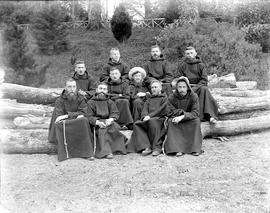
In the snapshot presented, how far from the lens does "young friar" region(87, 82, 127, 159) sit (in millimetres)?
6884

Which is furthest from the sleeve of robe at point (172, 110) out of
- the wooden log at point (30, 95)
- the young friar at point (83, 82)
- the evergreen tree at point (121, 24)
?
the evergreen tree at point (121, 24)

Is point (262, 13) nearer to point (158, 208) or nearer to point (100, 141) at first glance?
point (100, 141)

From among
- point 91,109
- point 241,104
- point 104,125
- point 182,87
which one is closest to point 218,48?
point 241,104

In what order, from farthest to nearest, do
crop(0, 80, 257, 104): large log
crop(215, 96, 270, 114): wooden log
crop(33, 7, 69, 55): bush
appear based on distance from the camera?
crop(33, 7, 69, 55): bush → crop(0, 80, 257, 104): large log → crop(215, 96, 270, 114): wooden log

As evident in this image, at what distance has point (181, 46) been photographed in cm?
1496

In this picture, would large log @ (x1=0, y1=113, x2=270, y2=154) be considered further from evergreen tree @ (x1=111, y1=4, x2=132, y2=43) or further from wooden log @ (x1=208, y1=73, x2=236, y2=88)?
evergreen tree @ (x1=111, y1=4, x2=132, y2=43)

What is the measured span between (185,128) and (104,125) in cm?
150

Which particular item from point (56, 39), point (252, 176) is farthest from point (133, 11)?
point (252, 176)

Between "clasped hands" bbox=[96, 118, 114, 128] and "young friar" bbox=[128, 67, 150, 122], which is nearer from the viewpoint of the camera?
"clasped hands" bbox=[96, 118, 114, 128]

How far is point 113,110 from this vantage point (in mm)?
7355

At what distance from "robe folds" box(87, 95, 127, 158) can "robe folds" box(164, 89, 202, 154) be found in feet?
2.92

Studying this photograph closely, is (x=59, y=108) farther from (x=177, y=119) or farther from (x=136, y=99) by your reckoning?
(x=177, y=119)

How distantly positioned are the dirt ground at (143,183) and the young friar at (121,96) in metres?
1.02

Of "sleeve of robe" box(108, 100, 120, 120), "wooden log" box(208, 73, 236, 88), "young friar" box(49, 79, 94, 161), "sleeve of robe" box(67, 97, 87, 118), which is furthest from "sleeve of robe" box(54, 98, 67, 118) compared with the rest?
"wooden log" box(208, 73, 236, 88)
